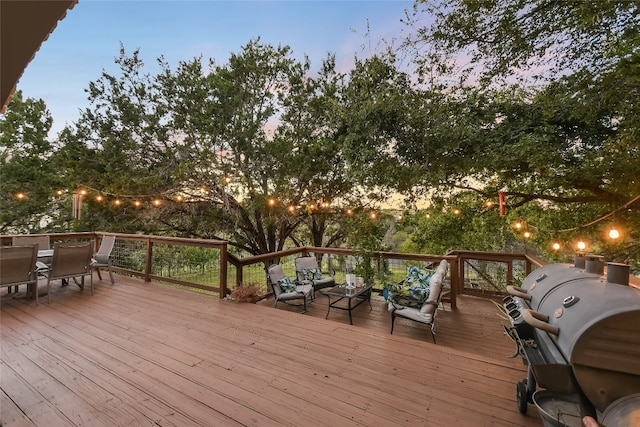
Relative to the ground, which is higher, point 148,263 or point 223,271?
point 223,271

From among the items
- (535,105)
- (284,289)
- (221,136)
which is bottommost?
(284,289)

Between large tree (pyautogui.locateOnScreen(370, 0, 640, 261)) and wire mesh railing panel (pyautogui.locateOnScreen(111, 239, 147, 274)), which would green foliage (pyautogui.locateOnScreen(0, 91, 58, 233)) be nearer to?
wire mesh railing panel (pyautogui.locateOnScreen(111, 239, 147, 274))

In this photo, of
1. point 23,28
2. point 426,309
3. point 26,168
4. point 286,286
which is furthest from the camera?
point 26,168

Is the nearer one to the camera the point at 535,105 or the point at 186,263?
the point at 535,105

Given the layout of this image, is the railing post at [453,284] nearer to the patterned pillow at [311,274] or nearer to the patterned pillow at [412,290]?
the patterned pillow at [412,290]

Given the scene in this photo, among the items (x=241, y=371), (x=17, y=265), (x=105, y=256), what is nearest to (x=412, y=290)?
(x=241, y=371)

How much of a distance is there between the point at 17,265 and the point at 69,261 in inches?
23.4

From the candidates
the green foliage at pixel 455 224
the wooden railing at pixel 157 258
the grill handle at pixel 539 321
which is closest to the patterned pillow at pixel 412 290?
the grill handle at pixel 539 321

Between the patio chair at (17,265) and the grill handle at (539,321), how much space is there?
19.2 ft

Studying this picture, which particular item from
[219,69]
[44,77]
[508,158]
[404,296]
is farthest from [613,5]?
[44,77]

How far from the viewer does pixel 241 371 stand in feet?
8.08

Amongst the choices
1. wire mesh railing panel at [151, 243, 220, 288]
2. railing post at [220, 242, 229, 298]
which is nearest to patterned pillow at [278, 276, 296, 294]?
railing post at [220, 242, 229, 298]

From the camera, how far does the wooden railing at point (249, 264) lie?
4.76 m

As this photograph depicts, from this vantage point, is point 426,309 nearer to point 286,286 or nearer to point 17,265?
point 286,286
